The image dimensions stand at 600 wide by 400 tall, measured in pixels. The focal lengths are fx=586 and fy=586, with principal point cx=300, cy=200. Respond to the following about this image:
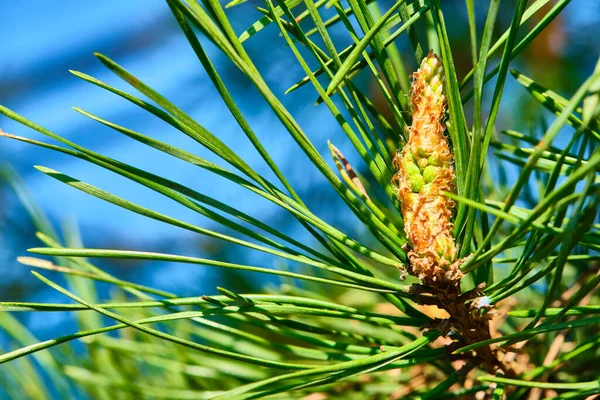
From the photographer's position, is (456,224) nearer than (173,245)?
Yes

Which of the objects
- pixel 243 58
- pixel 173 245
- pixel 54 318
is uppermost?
pixel 173 245

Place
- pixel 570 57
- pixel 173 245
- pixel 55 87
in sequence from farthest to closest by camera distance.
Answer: pixel 55 87 < pixel 173 245 < pixel 570 57

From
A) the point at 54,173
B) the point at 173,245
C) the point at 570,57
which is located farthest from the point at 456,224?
the point at 173,245

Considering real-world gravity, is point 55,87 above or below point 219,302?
above

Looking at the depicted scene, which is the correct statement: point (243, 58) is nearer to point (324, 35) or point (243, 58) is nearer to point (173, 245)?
point (324, 35)

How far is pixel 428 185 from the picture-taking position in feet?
0.65

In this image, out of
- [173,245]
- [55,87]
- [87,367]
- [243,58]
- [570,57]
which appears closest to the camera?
[243,58]

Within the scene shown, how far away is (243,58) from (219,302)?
0.28ft

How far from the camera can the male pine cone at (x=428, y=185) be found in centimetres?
20

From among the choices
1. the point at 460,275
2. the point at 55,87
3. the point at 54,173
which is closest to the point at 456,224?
the point at 460,275

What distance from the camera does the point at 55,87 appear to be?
1207mm

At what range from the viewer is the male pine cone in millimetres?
195

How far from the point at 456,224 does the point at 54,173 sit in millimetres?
133

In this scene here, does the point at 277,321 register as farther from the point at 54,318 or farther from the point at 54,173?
the point at 54,318
